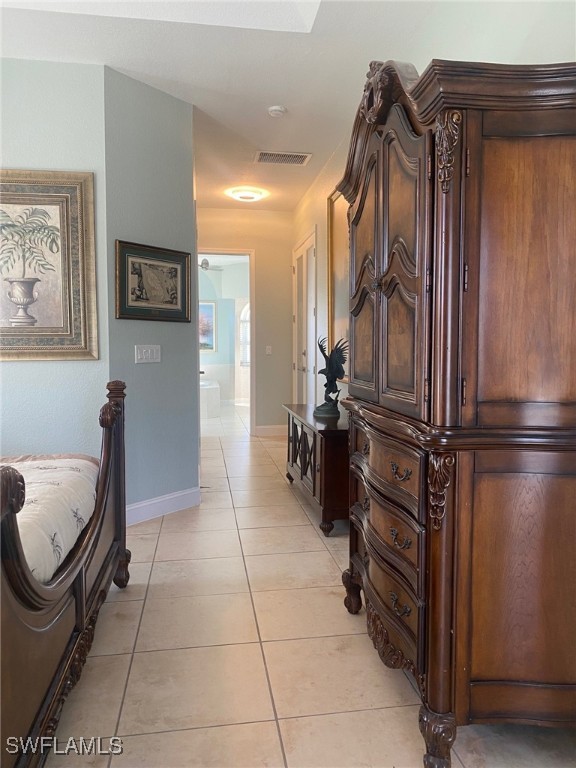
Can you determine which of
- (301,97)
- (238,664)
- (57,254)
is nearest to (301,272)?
(301,97)

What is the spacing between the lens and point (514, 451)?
4.55ft

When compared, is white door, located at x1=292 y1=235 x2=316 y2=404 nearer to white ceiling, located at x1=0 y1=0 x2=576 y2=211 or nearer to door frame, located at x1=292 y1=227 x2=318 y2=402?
door frame, located at x1=292 y1=227 x2=318 y2=402

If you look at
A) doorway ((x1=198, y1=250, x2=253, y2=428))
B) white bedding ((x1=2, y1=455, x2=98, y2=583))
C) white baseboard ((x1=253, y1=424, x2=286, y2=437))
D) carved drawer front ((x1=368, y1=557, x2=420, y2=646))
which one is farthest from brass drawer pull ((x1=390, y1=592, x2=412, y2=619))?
doorway ((x1=198, y1=250, x2=253, y2=428))

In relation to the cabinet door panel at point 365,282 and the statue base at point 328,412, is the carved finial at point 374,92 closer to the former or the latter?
the cabinet door panel at point 365,282

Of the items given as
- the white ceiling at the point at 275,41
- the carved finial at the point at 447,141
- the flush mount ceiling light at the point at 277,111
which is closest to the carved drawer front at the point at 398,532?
the carved finial at the point at 447,141

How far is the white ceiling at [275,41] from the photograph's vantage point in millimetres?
2123

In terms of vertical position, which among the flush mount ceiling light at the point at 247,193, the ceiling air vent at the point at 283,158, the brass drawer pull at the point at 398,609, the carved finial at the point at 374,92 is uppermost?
the flush mount ceiling light at the point at 247,193

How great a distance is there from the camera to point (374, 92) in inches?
67.1

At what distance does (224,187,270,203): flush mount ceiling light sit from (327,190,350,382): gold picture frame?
1.30 m

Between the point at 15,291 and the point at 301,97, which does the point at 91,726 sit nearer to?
the point at 15,291

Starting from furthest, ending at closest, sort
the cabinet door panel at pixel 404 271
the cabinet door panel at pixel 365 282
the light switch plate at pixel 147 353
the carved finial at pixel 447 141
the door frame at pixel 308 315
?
the door frame at pixel 308 315 < the light switch plate at pixel 147 353 < the cabinet door panel at pixel 365 282 < the cabinet door panel at pixel 404 271 < the carved finial at pixel 447 141

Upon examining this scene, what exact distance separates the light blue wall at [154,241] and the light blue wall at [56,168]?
8 cm

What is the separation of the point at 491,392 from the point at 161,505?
2.82 meters

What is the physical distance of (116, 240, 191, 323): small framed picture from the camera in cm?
331
